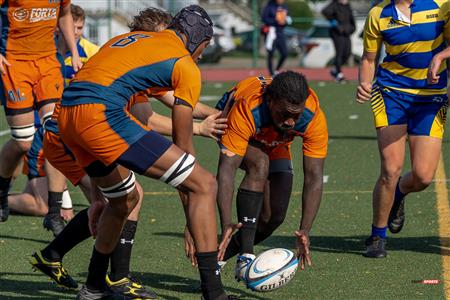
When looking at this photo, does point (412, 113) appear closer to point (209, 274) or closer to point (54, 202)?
point (209, 274)

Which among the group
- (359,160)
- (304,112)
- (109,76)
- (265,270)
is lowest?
(359,160)

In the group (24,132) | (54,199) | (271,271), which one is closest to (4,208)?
(24,132)

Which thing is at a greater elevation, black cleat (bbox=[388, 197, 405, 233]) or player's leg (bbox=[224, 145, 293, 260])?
player's leg (bbox=[224, 145, 293, 260])

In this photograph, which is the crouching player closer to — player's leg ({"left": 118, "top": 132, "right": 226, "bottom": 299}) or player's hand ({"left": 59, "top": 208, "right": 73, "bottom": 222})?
player's leg ({"left": 118, "top": 132, "right": 226, "bottom": 299})

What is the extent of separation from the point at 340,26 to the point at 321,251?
60.9 feet

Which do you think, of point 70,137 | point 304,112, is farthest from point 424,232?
point 70,137

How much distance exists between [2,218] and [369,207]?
11.0 feet

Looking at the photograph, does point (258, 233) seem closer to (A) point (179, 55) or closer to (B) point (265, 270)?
(B) point (265, 270)

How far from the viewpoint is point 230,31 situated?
154 ft

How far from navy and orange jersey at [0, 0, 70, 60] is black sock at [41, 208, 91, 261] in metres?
2.58

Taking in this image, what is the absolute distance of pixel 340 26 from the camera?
26562 millimetres

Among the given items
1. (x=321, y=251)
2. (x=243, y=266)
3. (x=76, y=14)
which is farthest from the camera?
(x=76, y=14)

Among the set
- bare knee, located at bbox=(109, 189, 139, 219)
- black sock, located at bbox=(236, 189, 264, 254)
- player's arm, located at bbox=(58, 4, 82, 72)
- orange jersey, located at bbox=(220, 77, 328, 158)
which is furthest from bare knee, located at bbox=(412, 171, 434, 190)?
player's arm, located at bbox=(58, 4, 82, 72)

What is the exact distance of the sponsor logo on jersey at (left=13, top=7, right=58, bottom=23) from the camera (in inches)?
374
